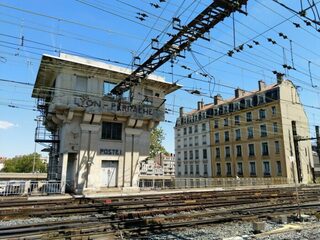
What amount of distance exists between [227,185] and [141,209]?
71.3 ft

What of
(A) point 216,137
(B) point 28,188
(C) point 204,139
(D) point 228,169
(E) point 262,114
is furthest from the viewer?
(C) point 204,139

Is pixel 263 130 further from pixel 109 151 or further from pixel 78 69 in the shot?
pixel 78 69

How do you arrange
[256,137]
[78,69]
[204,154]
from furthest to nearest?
[204,154], [256,137], [78,69]

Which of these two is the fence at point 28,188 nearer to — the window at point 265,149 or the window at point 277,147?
the window at point 277,147

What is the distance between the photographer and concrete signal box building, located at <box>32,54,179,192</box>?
77.5ft

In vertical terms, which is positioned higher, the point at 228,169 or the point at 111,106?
the point at 111,106

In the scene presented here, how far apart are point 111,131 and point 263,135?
1258 inches

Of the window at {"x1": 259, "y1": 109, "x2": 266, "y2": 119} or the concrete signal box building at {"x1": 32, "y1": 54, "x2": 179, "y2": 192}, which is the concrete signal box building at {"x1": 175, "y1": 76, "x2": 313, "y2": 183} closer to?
the window at {"x1": 259, "y1": 109, "x2": 266, "y2": 119}

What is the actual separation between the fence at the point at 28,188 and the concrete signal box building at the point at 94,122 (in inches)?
34.9

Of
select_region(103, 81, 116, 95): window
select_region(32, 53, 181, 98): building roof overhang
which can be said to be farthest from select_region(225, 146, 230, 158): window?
select_region(103, 81, 116, 95): window

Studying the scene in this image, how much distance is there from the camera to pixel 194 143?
204ft

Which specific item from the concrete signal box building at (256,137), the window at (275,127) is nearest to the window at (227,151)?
the concrete signal box building at (256,137)

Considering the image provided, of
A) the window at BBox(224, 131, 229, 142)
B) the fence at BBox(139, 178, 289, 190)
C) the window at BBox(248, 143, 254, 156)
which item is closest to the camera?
the fence at BBox(139, 178, 289, 190)

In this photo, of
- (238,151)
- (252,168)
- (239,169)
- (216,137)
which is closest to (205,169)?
(216,137)
